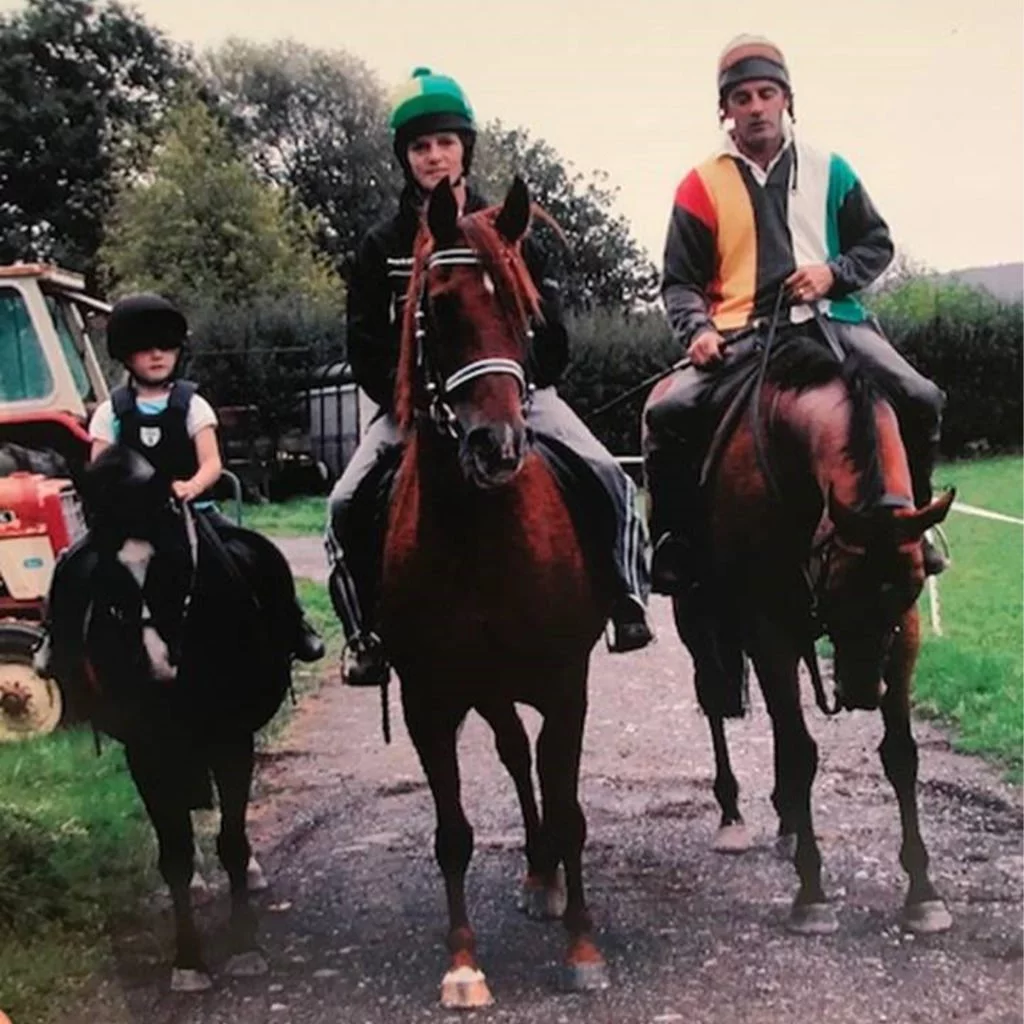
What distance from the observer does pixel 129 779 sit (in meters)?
2.34

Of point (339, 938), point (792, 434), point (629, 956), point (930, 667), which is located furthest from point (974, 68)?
point (339, 938)

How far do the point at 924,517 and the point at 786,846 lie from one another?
24.4 inches

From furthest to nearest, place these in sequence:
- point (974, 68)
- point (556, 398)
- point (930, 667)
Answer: point (974, 68)
point (930, 667)
point (556, 398)

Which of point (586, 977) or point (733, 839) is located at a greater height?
point (733, 839)

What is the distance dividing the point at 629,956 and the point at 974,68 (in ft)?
5.74

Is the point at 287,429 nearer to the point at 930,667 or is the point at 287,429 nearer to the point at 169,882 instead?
the point at 169,882

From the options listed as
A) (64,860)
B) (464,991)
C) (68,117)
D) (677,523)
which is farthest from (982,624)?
(68,117)

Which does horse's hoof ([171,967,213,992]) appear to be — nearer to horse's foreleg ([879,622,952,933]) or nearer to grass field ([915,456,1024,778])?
horse's foreleg ([879,622,952,933])

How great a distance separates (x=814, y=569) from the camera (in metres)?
2.44

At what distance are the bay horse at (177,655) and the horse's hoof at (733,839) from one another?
29.8 inches

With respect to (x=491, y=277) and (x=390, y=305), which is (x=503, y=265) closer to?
(x=491, y=277)

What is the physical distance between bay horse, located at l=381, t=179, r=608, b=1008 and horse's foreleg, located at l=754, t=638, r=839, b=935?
33 centimetres

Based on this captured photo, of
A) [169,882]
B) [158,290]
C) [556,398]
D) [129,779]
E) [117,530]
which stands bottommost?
[169,882]

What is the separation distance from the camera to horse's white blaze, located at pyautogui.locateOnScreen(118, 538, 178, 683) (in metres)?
2.28
